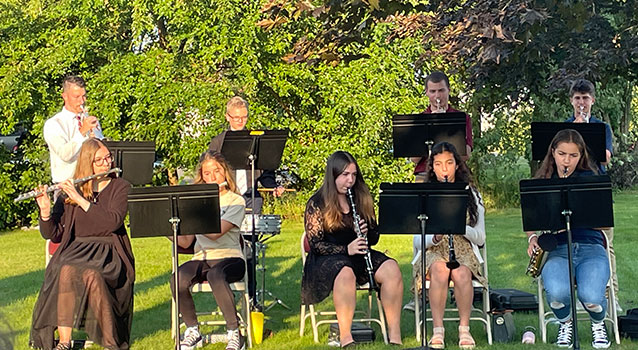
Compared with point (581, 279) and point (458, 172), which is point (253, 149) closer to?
point (458, 172)

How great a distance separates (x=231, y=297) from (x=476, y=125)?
13764mm

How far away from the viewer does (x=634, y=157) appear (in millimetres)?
24406

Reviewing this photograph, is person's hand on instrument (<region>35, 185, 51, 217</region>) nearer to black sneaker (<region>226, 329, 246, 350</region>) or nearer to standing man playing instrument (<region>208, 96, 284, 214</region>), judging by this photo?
black sneaker (<region>226, 329, 246, 350</region>)

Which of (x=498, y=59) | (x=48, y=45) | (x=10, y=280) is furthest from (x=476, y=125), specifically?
(x=498, y=59)

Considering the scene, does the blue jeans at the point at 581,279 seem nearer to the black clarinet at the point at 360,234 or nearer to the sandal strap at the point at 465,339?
the sandal strap at the point at 465,339

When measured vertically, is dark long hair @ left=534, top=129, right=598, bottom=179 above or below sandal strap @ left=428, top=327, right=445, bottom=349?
above

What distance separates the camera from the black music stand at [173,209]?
5.50 meters

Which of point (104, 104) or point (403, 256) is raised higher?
point (104, 104)

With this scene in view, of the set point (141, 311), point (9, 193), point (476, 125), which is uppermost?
point (476, 125)

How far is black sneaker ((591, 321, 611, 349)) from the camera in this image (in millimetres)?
6023

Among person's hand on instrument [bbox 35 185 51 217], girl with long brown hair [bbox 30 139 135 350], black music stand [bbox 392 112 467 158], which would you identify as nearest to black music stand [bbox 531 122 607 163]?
black music stand [bbox 392 112 467 158]

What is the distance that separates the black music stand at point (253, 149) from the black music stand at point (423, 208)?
1.70m

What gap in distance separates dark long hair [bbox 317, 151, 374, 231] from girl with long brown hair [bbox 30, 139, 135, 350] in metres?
1.44

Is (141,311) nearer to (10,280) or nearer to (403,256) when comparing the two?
(10,280)
